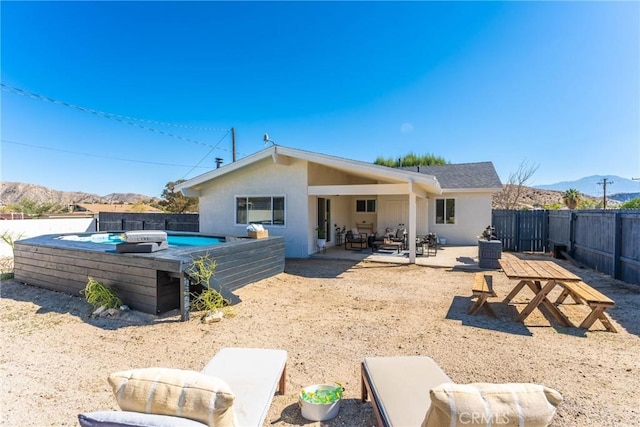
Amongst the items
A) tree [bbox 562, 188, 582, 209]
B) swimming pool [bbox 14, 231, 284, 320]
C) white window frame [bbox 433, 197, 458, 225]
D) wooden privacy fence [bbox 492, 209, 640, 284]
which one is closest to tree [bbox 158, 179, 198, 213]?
white window frame [bbox 433, 197, 458, 225]

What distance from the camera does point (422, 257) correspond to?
10539 millimetres

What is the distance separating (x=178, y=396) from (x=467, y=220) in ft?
46.6

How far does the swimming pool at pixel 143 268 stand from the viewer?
4.92m

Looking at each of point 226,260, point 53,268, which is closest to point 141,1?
point 53,268

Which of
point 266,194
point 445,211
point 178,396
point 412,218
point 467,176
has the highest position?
point 467,176

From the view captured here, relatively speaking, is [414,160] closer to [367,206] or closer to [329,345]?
[367,206]

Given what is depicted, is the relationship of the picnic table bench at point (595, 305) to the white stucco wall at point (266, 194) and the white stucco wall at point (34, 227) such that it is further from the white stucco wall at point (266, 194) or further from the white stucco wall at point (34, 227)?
the white stucco wall at point (34, 227)

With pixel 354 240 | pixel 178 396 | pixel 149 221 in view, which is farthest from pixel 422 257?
pixel 149 221

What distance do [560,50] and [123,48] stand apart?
52.7 ft

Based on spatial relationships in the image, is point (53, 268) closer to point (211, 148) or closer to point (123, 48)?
point (123, 48)

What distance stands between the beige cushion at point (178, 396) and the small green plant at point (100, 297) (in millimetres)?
4377

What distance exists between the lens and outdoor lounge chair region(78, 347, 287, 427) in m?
1.24

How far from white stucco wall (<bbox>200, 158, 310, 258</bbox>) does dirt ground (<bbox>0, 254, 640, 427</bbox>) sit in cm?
439

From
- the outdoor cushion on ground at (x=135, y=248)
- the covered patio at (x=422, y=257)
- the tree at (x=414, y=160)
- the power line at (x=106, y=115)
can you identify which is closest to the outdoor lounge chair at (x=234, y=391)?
the outdoor cushion on ground at (x=135, y=248)
